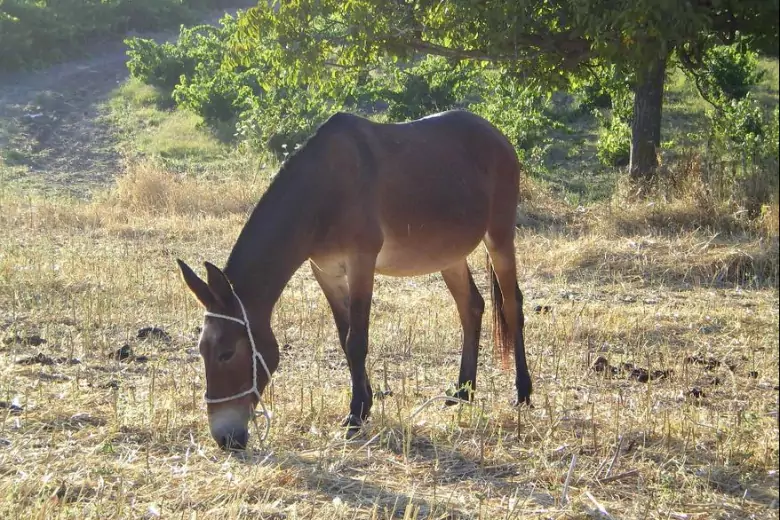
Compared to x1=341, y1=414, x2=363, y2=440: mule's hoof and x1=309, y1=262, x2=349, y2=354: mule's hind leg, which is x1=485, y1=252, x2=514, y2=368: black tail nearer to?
x1=309, y1=262, x2=349, y2=354: mule's hind leg

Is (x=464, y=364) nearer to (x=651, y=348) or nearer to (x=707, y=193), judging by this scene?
(x=651, y=348)

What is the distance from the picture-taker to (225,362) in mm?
4582

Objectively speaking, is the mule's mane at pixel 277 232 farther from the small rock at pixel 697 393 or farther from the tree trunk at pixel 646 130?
the tree trunk at pixel 646 130

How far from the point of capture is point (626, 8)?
5.19 metres

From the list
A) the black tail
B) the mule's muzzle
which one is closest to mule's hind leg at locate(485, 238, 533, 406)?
the black tail

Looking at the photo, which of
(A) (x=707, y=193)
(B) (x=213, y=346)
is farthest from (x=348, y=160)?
(A) (x=707, y=193)

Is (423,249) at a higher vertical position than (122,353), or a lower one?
higher

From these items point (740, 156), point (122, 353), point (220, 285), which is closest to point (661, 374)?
point (220, 285)

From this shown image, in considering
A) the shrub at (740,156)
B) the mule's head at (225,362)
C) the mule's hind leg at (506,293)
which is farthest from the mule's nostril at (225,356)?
the shrub at (740,156)

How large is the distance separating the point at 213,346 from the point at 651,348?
3.39 m

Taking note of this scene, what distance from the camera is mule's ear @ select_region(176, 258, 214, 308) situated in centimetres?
440

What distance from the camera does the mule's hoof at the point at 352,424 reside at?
498 cm

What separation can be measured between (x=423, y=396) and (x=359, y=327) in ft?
2.72

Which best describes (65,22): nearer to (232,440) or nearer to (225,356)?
(225,356)
